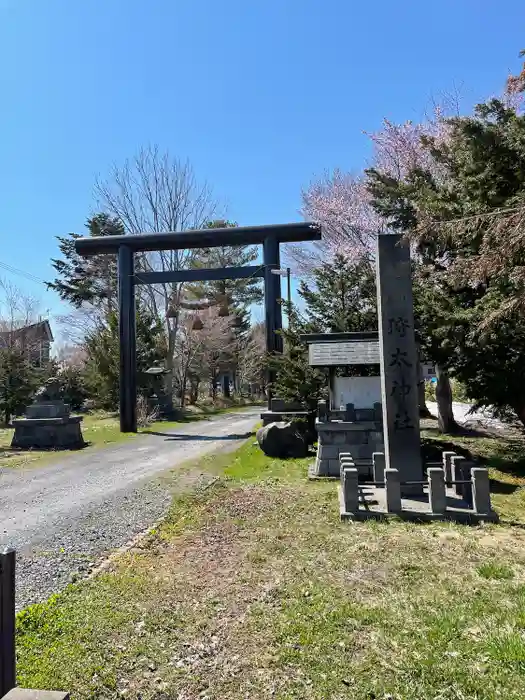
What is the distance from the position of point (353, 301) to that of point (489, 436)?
5902 mm

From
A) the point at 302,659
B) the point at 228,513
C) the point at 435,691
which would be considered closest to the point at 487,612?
the point at 435,691

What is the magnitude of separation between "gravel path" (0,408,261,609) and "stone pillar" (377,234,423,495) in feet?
11.3

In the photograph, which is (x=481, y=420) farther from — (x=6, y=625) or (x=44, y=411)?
(x=6, y=625)

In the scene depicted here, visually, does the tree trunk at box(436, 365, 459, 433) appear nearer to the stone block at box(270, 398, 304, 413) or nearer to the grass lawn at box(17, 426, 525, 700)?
the stone block at box(270, 398, 304, 413)

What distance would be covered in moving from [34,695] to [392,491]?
4.81 m

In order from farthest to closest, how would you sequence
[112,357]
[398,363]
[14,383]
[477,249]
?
[112,357] → [14,383] → [477,249] → [398,363]

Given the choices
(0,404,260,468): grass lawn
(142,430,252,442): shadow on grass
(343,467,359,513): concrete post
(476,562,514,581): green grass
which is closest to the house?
(0,404,260,468): grass lawn

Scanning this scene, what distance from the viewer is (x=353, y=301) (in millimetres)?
12633

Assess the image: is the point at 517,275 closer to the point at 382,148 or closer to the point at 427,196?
the point at 427,196

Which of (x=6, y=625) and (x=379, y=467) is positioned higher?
(x=6, y=625)

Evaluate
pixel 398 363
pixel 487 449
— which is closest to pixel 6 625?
pixel 398 363

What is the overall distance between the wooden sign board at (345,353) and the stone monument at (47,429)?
773 centimetres

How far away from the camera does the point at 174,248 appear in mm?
15883

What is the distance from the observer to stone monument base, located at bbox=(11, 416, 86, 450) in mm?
13516
